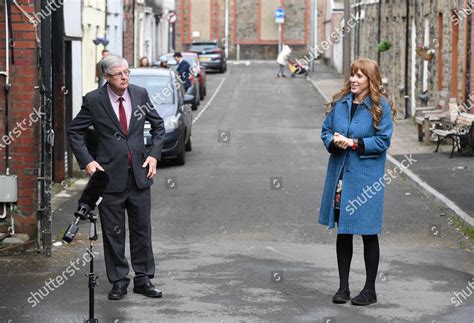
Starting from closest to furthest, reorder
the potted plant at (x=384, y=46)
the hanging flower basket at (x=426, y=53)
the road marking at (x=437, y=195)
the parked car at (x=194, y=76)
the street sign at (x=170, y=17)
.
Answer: the road marking at (x=437, y=195)
the hanging flower basket at (x=426, y=53)
the potted plant at (x=384, y=46)
the parked car at (x=194, y=76)
the street sign at (x=170, y=17)

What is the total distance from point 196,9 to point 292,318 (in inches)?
2758

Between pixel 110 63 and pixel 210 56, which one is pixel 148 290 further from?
pixel 210 56

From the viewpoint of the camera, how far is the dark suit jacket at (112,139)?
28.8 feet

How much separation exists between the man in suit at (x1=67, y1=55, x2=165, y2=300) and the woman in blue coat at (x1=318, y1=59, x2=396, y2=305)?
140 centimetres

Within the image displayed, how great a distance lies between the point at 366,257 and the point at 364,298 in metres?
0.32

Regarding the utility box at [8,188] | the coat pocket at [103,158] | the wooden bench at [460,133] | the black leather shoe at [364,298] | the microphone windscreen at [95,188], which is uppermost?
the coat pocket at [103,158]

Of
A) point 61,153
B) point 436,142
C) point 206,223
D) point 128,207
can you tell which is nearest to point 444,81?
point 436,142

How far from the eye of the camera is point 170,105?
21.0 metres

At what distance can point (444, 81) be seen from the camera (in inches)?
1045

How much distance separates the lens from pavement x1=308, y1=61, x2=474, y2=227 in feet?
47.8

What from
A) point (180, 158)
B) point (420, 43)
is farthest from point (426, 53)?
point (180, 158)

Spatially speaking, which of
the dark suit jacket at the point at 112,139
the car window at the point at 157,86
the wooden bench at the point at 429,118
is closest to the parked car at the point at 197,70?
the wooden bench at the point at 429,118

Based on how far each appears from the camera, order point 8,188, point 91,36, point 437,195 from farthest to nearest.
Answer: point 91,36, point 437,195, point 8,188

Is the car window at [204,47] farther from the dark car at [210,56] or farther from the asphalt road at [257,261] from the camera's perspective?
the asphalt road at [257,261]
